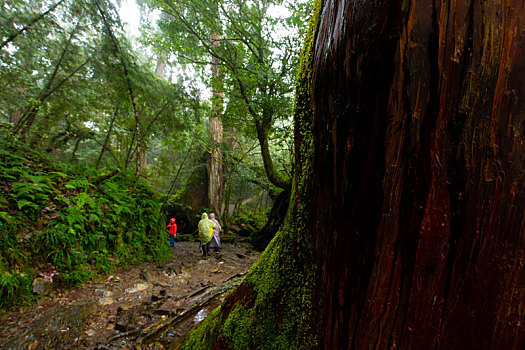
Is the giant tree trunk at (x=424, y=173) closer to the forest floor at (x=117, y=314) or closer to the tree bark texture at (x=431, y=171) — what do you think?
the tree bark texture at (x=431, y=171)

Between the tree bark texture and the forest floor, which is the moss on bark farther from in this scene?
the forest floor

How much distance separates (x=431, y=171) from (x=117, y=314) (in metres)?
4.58

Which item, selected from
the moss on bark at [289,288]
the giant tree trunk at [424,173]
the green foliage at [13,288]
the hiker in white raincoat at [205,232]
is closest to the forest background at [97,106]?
the green foliage at [13,288]

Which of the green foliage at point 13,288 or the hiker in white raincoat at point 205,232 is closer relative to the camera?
the green foliage at point 13,288

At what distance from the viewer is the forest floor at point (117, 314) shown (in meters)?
2.77

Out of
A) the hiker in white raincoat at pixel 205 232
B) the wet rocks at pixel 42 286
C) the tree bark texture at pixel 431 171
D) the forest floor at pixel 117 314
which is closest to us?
the tree bark texture at pixel 431 171

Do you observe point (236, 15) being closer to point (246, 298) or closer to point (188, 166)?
point (246, 298)

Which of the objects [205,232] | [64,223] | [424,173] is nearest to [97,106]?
[64,223]

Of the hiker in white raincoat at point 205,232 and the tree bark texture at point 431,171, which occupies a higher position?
the tree bark texture at point 431,171

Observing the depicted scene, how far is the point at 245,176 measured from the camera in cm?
1031

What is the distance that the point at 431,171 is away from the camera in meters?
0.85

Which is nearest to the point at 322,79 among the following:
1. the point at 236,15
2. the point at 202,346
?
the point at 202,346

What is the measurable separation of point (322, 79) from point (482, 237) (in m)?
0.91

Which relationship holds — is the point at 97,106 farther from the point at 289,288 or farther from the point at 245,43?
the point at 289,288
